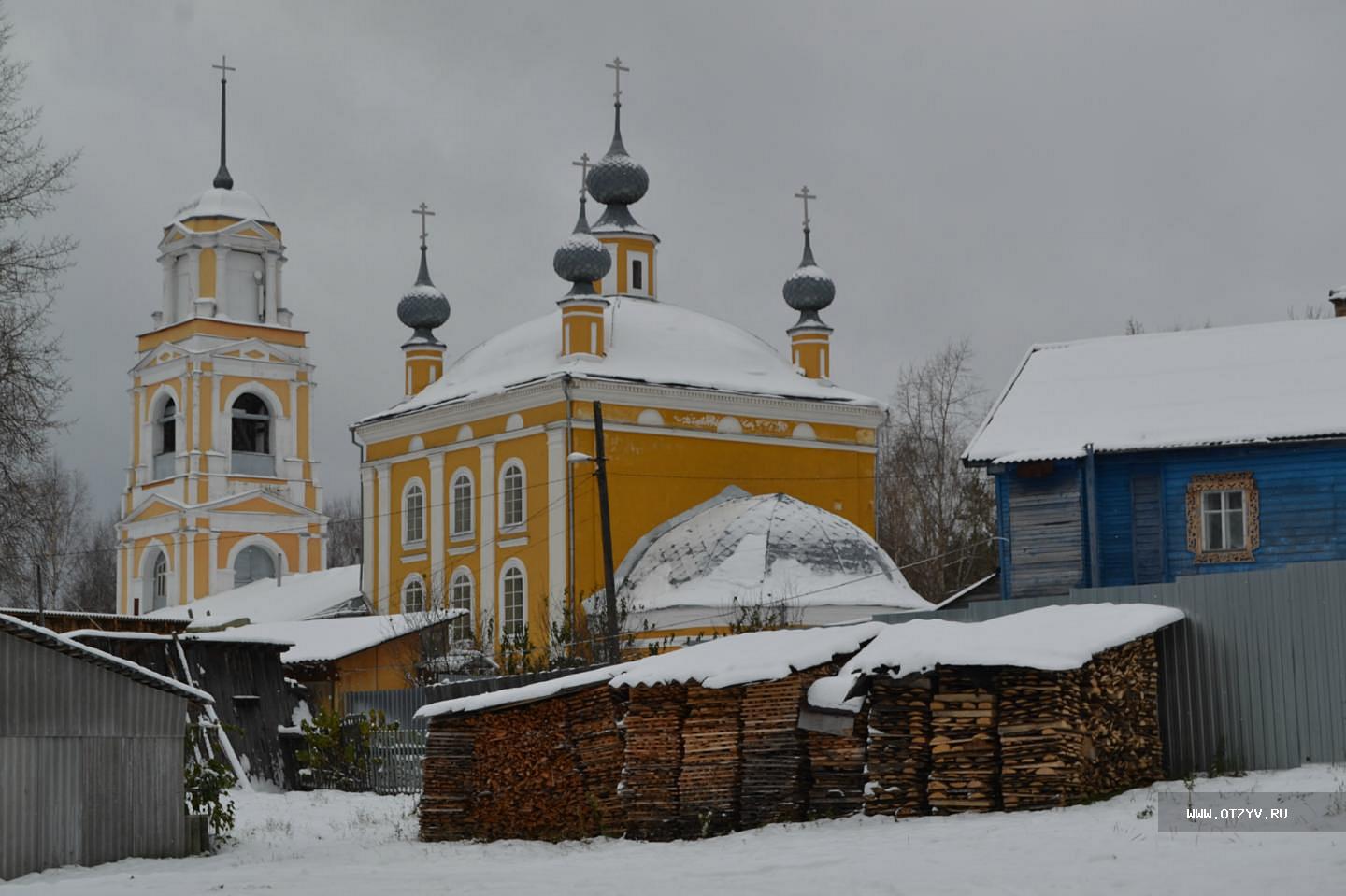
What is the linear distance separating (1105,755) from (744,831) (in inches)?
119

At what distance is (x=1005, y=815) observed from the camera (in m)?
16.8

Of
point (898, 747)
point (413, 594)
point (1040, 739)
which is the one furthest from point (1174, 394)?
point (413, 594)

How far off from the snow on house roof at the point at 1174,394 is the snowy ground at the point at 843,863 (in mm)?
10259

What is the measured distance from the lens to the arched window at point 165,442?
57.5m

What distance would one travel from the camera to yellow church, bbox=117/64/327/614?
184ft

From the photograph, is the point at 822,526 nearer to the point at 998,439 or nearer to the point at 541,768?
the point at 998,439

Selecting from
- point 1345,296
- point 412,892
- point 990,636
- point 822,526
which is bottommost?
point 412,892

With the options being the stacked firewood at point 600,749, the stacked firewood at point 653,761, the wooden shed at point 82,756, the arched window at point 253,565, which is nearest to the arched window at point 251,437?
the arched window at point 253,565

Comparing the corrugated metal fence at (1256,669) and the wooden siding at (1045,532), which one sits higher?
the wooden siding at (1045,532)

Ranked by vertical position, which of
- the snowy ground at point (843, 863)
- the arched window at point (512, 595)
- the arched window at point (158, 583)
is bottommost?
the snowy ground at point (843, 863)

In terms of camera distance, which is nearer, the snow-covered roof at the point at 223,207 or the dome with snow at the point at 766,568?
the dome with snow at the point at 766,568

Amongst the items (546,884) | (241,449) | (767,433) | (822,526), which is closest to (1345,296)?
(822,526)

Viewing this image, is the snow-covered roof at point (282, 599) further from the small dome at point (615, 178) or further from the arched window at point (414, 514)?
the small dome at point (615, 178)

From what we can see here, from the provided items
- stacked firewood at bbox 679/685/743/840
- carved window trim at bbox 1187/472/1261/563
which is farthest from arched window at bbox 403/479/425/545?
stacked firewood at bbox 679/685/743/840
